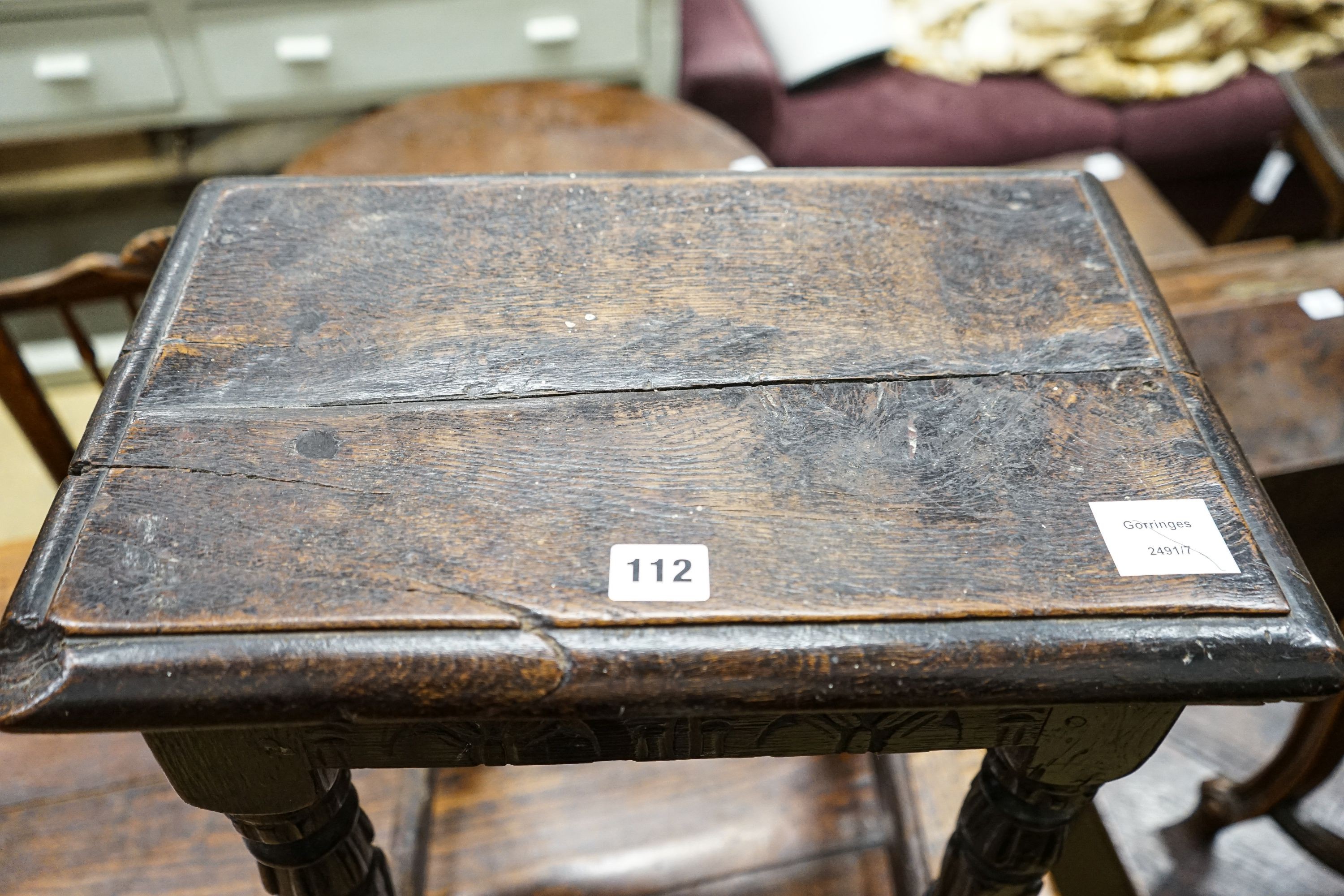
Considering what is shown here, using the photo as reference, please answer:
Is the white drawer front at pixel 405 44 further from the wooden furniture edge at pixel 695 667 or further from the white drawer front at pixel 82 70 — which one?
the wooden furniture edge at pixel 695 667

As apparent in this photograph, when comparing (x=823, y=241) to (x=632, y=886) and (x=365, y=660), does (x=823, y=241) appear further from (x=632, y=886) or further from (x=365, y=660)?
(x=632, y=886)

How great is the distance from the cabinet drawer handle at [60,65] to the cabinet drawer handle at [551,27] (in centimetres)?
78

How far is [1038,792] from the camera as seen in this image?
648 mm

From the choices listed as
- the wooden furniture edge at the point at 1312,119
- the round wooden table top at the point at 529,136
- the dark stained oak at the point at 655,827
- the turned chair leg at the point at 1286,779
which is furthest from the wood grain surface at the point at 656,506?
the wooden furniture edge at the point at 1312,119

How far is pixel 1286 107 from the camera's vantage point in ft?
6.86

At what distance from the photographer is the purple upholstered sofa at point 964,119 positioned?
1979mm

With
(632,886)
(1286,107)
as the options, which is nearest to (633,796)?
(632,886)

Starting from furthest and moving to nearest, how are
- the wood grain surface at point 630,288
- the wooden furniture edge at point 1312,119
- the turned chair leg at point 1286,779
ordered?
1. the wooden furniture edge at point 1312,119
2. the turned chair leg at point 1286,779
3. the wood grain surface at point 630,288

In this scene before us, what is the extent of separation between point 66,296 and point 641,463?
28.8 inches

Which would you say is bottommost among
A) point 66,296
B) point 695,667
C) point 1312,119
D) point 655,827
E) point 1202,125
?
point 655,827

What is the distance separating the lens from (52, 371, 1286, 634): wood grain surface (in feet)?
1.71

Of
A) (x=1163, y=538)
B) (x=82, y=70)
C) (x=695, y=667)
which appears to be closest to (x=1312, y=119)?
(x=1163, y=538)

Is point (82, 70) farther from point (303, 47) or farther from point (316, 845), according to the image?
point (316, 845)

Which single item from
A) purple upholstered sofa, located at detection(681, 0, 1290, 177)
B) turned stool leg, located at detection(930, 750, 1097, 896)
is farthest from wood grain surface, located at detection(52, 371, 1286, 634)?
purple upholstered sofa, located at detection(681, 0, 1290, 177)
